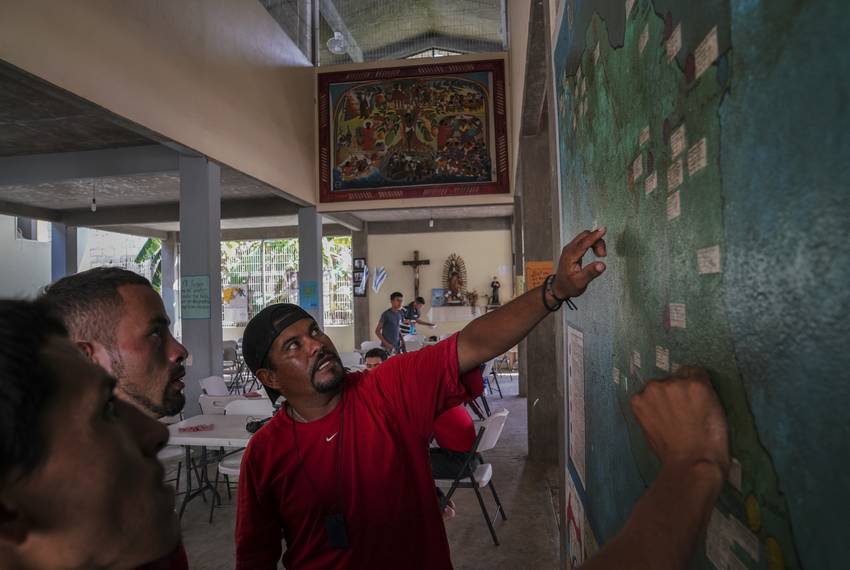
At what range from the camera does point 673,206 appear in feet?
2.77

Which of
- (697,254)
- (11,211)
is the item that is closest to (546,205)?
(697,254)

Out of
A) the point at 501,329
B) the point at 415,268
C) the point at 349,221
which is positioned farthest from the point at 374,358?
the point at 415,268

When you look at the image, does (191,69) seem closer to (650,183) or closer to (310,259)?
(310,259)

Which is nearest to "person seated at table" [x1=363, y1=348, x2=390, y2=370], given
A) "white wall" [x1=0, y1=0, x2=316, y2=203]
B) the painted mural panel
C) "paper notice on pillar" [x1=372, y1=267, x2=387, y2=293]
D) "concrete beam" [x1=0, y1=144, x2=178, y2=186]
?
"white wall" [x1=0, y1=0, x2=316, y2=203]

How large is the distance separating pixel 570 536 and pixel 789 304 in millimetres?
1909

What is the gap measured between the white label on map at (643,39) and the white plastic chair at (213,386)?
577 centimetres

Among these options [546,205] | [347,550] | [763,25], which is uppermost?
[546,205]

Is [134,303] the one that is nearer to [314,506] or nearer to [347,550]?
[314,506]

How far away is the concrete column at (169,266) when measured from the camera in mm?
15211

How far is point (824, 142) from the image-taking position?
1.50 feet

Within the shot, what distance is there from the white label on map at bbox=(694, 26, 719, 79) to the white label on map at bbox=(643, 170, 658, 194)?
228mm

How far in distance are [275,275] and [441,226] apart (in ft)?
17.5

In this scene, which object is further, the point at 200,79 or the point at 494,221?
the point at 494,221

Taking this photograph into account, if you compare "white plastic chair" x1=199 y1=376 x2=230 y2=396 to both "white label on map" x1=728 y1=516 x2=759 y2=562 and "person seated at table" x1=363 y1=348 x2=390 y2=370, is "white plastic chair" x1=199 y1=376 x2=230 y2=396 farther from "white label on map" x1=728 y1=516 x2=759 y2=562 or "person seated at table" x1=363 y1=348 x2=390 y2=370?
"white label on map" x1=728 y1=516 x2=759 y2=562
